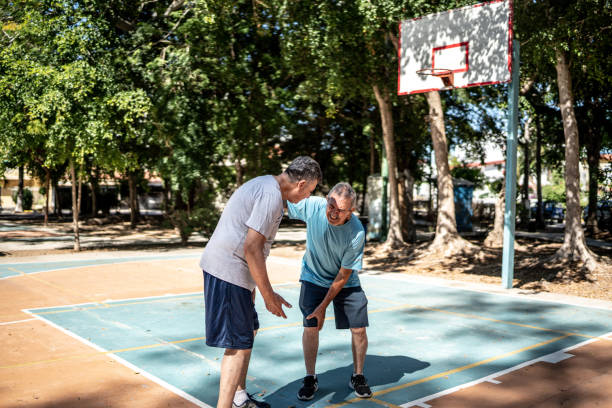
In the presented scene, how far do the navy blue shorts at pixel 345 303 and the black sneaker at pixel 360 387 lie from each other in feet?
1.57

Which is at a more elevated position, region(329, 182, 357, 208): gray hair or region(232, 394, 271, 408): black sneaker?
region(329, 182, 357, 208): gray hair

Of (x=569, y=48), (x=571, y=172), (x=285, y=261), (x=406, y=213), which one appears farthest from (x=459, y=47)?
(x=406, y=213)

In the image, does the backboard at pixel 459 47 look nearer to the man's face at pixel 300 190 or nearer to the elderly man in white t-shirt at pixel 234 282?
the man's face at pixel 300 190

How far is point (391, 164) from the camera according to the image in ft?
59.2

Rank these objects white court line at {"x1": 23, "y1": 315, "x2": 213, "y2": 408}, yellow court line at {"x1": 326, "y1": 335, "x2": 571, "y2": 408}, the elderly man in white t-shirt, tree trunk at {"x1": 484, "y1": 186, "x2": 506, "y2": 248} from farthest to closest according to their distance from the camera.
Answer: tree trunk at {"x1": 484, "y1": 186, "x2": 506, "y2": 248}, yellow court line at {"x1": 326, "y1": 335, "x2": 571, "y2": 408}, white court line at {"x1": 23, "y1": 315, "x2": 213, "y2": 408}, the elderly man in white t-shirt

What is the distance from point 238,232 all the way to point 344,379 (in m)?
2.33

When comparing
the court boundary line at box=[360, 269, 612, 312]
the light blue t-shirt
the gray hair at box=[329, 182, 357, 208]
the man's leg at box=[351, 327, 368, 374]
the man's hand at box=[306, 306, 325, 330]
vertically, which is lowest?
the court boundary line at box=[360, 269, 612, 312]

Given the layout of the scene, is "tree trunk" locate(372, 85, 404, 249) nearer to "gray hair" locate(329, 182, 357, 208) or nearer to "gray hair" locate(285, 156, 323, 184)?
"gray hair" locate(329, 182, 357, 208)

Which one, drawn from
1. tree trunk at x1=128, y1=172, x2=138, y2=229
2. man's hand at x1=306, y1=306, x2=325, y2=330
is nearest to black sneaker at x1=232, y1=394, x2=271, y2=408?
man's hand at x1=306, y1=306, x2=325, y2=330

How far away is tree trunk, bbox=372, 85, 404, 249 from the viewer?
17.6m

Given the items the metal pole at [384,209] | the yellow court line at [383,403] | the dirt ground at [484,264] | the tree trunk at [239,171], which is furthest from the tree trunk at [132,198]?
the yellow court line at [383,403]

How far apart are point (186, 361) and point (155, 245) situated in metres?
14.8

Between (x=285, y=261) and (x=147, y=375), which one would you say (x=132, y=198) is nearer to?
(x=285, y=261)

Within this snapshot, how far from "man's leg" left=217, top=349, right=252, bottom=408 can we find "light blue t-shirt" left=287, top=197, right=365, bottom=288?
1198 millimetres
